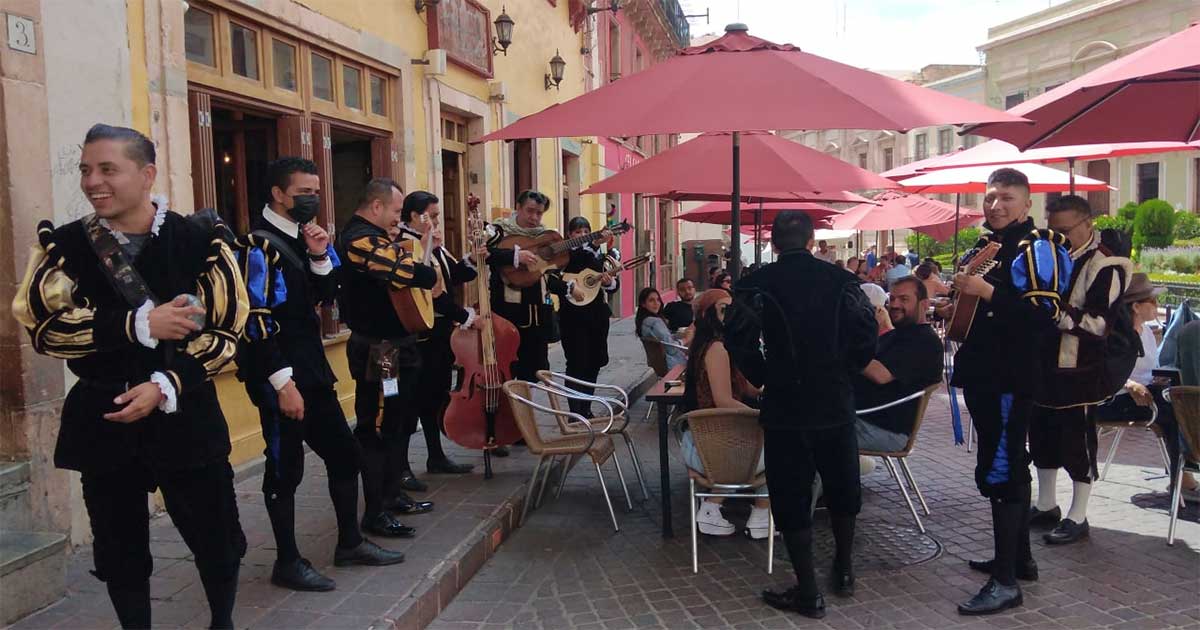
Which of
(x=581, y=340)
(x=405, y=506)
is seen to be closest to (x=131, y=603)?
(x=405, y=506)

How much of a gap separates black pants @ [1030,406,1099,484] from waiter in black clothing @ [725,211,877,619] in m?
1.50

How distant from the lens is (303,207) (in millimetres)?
3480

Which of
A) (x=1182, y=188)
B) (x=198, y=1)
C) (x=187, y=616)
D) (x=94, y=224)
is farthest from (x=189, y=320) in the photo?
(x=1182, y=188)

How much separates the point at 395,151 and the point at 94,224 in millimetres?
5598

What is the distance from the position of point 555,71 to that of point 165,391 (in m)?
10.5

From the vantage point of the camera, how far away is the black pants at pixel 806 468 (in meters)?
3.58

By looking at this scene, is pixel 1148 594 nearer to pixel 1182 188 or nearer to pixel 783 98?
pixel 783 98

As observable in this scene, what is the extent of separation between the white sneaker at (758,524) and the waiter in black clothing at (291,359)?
82.8 inches

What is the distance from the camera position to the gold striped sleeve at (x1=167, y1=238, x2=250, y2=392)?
100 inches

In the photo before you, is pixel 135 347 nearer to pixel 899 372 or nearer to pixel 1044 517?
pixel 899 372

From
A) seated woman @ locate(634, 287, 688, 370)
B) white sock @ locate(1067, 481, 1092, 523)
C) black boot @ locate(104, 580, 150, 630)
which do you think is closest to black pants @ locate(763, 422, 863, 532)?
white sock @ locate(1067, 481, 1092, 523)

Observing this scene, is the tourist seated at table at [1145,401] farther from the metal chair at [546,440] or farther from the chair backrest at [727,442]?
the metal chair at [546,440]

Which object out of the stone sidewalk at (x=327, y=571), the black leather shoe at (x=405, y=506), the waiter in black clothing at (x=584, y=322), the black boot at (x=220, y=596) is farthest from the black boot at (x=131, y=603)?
the waiter in black clothing at (x=584, y=322)

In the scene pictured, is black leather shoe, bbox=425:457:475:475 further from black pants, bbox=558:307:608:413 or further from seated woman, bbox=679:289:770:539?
seated woman, bbox=679:289:770:539
